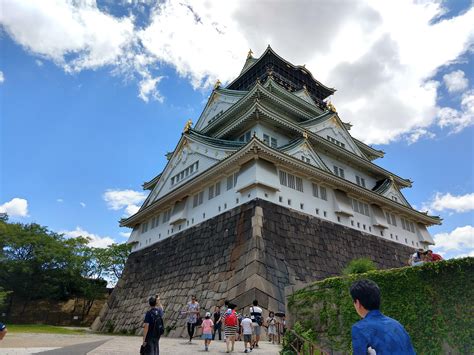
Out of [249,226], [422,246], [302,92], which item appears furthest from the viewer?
[302,92]

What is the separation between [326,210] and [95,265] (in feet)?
83.3

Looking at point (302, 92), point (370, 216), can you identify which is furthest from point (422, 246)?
point (302, 92)

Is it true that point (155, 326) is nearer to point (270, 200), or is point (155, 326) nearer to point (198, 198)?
point (270, 200)

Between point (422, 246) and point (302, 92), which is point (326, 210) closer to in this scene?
point (422, 246)

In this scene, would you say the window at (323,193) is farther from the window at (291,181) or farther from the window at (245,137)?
the window at (245,137)

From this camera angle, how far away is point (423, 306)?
768cm

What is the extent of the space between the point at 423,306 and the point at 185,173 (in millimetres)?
18391

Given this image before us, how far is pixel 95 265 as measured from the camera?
34.9m

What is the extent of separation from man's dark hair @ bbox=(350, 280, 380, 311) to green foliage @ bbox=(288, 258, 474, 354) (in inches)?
223

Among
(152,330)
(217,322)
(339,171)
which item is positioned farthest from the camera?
(339,171)

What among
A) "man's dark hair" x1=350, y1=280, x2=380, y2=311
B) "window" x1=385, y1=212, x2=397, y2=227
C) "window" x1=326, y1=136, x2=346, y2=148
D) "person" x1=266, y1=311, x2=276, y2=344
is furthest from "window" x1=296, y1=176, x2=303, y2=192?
"man's dark hair" x1=350, y1=280, x2=380, y2=311

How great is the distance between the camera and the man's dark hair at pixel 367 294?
9.17 ft

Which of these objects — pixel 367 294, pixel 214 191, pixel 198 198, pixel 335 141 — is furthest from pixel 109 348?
pixel 335 141

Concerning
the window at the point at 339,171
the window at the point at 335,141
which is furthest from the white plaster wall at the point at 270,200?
the window at the point at 335,141
